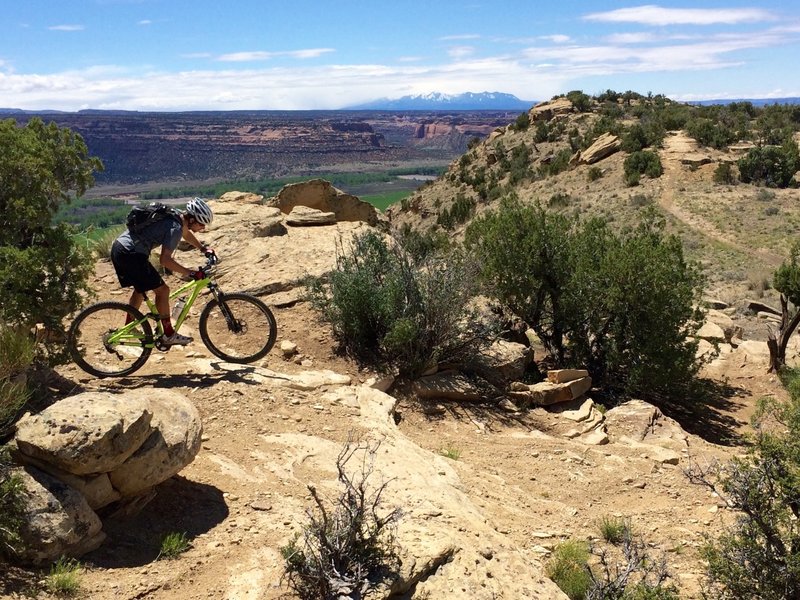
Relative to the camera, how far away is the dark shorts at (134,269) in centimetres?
672

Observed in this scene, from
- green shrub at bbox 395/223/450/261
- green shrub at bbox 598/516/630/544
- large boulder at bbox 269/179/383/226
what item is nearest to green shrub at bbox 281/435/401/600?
green shrub at bbox 598/516/630/544

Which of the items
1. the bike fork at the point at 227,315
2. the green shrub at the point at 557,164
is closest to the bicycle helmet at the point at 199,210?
the bike fork at the point at 227,315

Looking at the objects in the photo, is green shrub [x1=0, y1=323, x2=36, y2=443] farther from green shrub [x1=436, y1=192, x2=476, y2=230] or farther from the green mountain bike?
green shrub [x1=436, y1=192, x2=476, y2=230]

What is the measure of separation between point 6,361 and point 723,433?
33.5ft

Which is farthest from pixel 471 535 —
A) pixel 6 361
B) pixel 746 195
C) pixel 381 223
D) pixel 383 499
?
pixel 746 195

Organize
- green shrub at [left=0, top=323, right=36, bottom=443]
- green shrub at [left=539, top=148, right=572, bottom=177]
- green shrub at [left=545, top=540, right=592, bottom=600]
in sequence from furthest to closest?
green shrub at [left=539, top=148, right=572, bottom=177], green shrub at [left=0, top=323, right=36, bottom=443], green shrub at [left=545, top=540, right=592, bottom=600]

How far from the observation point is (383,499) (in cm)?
497

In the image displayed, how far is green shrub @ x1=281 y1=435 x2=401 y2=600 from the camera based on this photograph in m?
3.68

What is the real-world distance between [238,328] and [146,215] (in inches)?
63.8

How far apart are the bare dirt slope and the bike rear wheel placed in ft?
0.55

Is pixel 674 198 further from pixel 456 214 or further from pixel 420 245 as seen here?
pixel 420 245

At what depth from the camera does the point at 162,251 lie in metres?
6.77

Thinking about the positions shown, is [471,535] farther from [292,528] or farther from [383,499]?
[292,528]

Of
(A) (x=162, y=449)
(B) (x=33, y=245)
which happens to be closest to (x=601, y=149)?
(B) (x=33, y=245)
